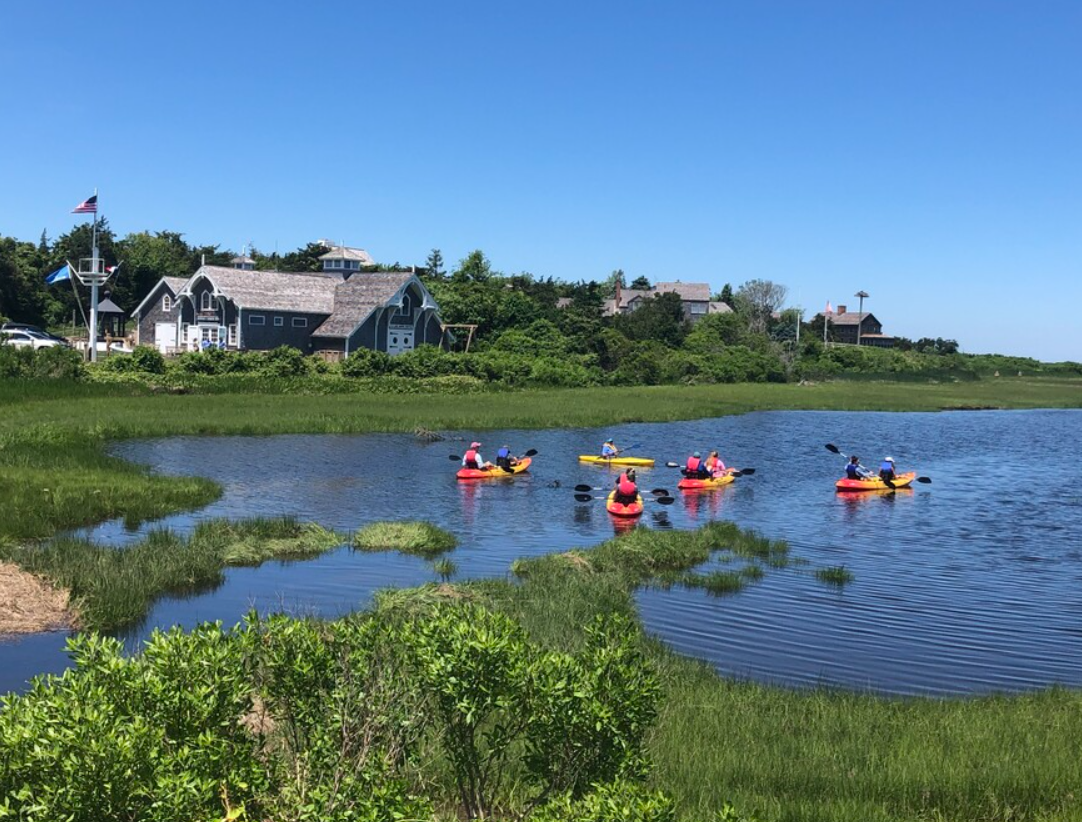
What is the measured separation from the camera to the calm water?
20.3 meters

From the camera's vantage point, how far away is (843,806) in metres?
11.2

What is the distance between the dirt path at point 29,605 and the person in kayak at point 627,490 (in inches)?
708

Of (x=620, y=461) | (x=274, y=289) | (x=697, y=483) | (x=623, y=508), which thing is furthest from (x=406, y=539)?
(x=274, y=289)

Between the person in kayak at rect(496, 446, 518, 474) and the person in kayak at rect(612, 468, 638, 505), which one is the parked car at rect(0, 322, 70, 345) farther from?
the person in kayak at rect(612, 468, 638, 505)

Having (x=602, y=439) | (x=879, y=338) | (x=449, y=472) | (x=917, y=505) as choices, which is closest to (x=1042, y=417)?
(x=602, y=439)

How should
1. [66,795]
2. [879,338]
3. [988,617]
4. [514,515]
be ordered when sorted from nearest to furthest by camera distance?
[66,795] → [988,617] → [514,515] → [879,338]

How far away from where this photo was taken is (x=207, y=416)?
54.7 metres

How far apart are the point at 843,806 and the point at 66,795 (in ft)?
23.9

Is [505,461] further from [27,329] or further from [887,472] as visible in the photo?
[27,329]

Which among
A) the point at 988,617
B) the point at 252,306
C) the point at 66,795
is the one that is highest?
the point at 252,306

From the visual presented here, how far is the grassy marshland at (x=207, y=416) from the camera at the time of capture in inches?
1231

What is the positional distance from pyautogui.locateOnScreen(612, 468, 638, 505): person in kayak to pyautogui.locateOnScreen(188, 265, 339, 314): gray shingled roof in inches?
2177

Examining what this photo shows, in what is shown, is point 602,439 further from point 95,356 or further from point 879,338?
point 879,338

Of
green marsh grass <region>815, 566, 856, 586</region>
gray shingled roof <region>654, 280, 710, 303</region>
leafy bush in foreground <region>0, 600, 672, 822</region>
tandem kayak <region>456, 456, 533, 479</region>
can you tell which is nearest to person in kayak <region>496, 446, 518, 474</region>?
tandem kayak <region>456, 456, 533, 479</region>
